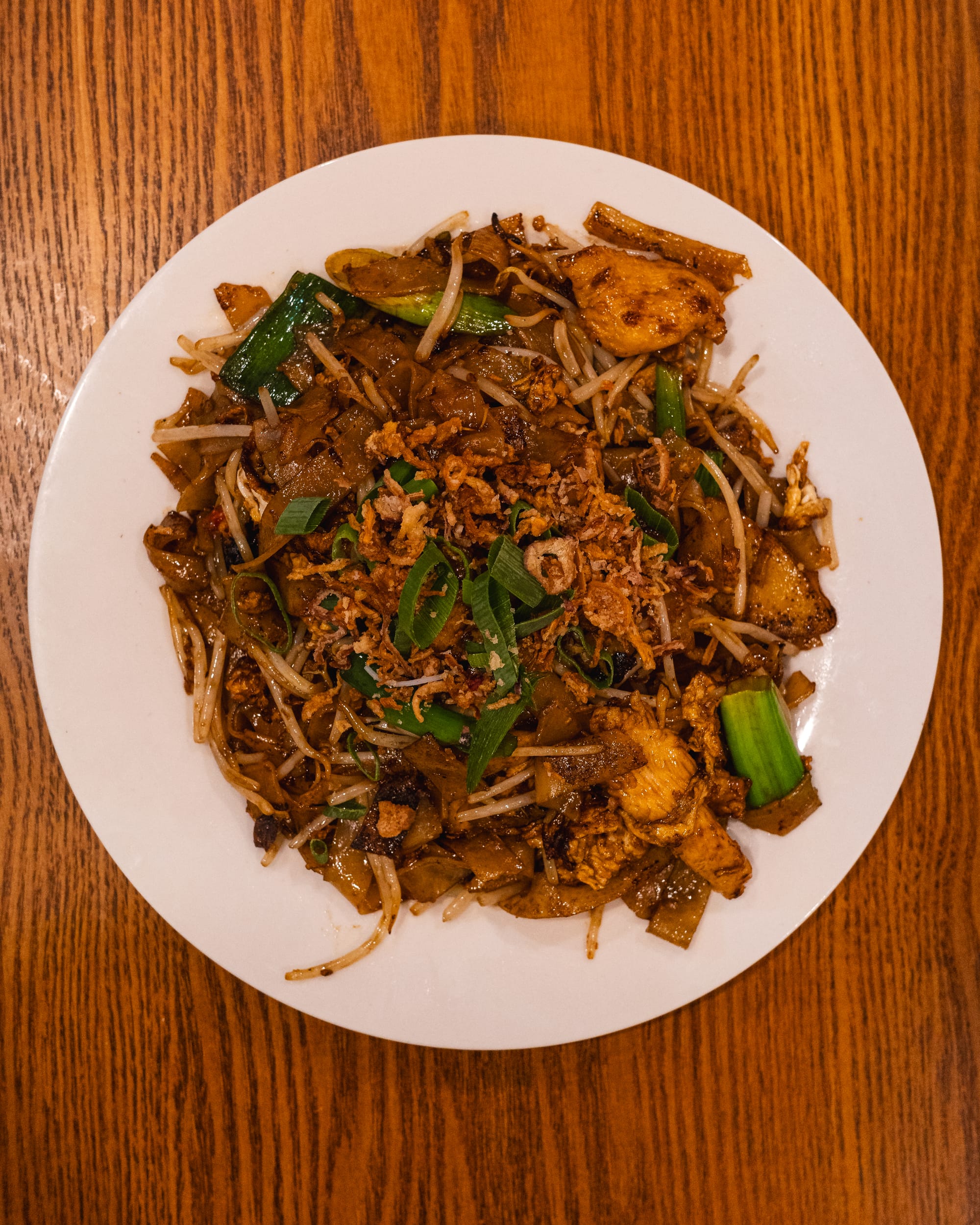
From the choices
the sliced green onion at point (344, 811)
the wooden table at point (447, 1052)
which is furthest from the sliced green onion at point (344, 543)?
the wooden table at point (447, 1052)

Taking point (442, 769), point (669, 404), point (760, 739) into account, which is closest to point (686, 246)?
point (669, 404)

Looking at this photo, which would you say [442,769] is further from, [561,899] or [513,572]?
[513,572]

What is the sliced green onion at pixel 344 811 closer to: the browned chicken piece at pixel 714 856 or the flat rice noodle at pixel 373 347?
the browned chicken piece at pixel 714 856

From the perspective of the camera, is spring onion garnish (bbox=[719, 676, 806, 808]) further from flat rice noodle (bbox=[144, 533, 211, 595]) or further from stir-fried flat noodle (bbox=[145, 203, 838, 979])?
flat rice noodle (bbox=[144, 533, 211, 595])

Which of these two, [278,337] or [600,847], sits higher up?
[278,337]

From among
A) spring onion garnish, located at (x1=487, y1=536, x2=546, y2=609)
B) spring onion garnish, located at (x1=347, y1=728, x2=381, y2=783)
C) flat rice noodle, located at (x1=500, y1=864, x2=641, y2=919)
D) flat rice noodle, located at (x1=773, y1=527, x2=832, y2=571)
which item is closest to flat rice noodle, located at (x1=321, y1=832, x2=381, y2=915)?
spring onion garnish, located at (x1=347, y1=728, x2=381, y2=783)

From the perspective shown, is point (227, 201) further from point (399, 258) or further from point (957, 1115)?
point (957, 1115)
